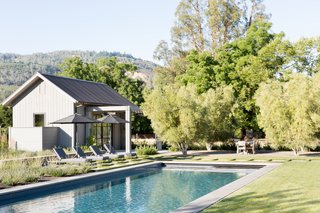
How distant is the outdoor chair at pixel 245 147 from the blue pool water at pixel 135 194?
8.03 metres

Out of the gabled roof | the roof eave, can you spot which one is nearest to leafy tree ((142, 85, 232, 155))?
the gabled roof

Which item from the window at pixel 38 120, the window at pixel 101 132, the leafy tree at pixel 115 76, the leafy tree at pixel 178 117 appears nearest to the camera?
the leafy tree at pixel 178 117

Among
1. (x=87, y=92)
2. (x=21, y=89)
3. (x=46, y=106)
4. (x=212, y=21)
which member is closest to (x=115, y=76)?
(x=212, y=21)

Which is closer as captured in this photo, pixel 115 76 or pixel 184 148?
pixel 184 148

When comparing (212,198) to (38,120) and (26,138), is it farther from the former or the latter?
(38,120)

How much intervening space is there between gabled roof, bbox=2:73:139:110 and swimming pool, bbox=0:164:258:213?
33.3 ft

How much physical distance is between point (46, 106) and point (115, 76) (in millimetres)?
19353

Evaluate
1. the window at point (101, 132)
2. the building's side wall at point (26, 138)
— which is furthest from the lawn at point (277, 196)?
the window at point (101, 132)

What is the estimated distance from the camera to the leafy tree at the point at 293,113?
21875 mm

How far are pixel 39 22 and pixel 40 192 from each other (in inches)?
1298

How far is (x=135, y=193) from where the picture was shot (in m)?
13.1

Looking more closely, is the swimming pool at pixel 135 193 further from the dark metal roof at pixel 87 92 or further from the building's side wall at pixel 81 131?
the dark metal roof at pixel 87 92

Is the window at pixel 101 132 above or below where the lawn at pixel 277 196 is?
above

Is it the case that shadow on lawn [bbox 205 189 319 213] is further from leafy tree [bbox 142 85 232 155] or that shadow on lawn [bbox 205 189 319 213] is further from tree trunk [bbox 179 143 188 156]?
tree trunk [bbox 179 143 188 156]
